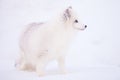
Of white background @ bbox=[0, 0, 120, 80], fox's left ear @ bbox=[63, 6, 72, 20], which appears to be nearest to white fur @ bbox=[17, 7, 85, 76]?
fox's left ear @ bbox=[63, 6, 72, 20]

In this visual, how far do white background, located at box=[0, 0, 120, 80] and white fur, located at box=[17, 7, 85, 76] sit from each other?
1.82 ft

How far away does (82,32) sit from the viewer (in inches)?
205

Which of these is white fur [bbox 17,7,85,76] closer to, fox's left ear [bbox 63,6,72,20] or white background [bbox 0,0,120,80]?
fox's left ear [bbox 63,6,72,20]

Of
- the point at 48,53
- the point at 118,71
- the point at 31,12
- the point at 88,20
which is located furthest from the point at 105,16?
the point at 48,53

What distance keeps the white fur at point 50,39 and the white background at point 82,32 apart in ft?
1.82

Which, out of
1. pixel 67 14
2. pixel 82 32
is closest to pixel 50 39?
pixel 67 14

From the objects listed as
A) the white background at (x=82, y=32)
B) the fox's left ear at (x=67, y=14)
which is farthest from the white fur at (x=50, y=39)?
the white background at (x=82, y=32)

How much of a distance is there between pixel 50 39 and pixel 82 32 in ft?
7.45

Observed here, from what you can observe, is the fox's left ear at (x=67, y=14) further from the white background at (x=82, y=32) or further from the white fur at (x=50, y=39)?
the white background at (x=82, y=32)

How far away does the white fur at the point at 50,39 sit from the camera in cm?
298

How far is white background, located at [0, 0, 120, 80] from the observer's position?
4375 mm

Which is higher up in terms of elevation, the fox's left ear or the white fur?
the fox's left ear

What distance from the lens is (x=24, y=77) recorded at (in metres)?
2.95

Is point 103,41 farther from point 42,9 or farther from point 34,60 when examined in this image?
point 34,60
